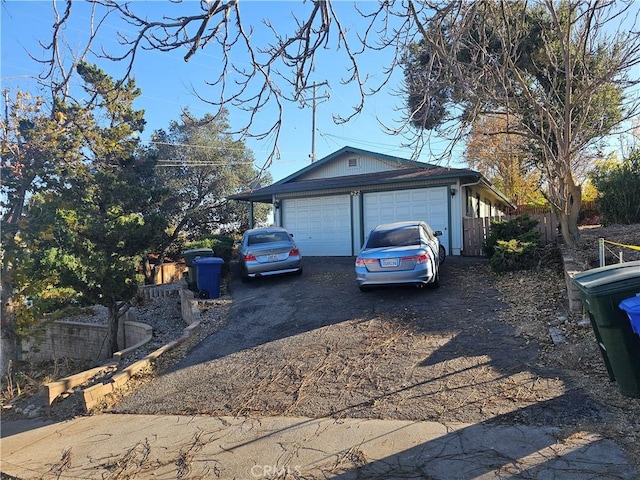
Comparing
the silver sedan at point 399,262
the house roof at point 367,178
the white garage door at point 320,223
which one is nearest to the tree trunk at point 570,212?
the silver sedan at point 399,262

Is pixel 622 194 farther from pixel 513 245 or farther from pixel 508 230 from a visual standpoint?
pixel 513 245

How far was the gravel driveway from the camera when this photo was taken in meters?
4.52

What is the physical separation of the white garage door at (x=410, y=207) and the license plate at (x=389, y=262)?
6.49m

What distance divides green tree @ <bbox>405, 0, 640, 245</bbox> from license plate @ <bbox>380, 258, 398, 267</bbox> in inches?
104

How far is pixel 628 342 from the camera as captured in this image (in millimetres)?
3842

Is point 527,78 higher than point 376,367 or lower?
higher

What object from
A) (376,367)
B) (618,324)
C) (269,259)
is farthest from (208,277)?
(618,324)

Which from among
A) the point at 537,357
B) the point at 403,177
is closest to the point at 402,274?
the point at 537,357

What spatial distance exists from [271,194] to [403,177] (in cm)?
535

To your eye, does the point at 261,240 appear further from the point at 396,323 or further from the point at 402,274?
the point at 396,323

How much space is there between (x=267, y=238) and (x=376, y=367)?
746 centimetres

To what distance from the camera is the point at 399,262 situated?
8.77 metres

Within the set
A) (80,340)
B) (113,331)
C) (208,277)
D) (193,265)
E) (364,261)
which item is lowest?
(80,340)

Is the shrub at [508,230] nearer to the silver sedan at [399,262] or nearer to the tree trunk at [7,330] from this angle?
the silver sedan at [399,262]
